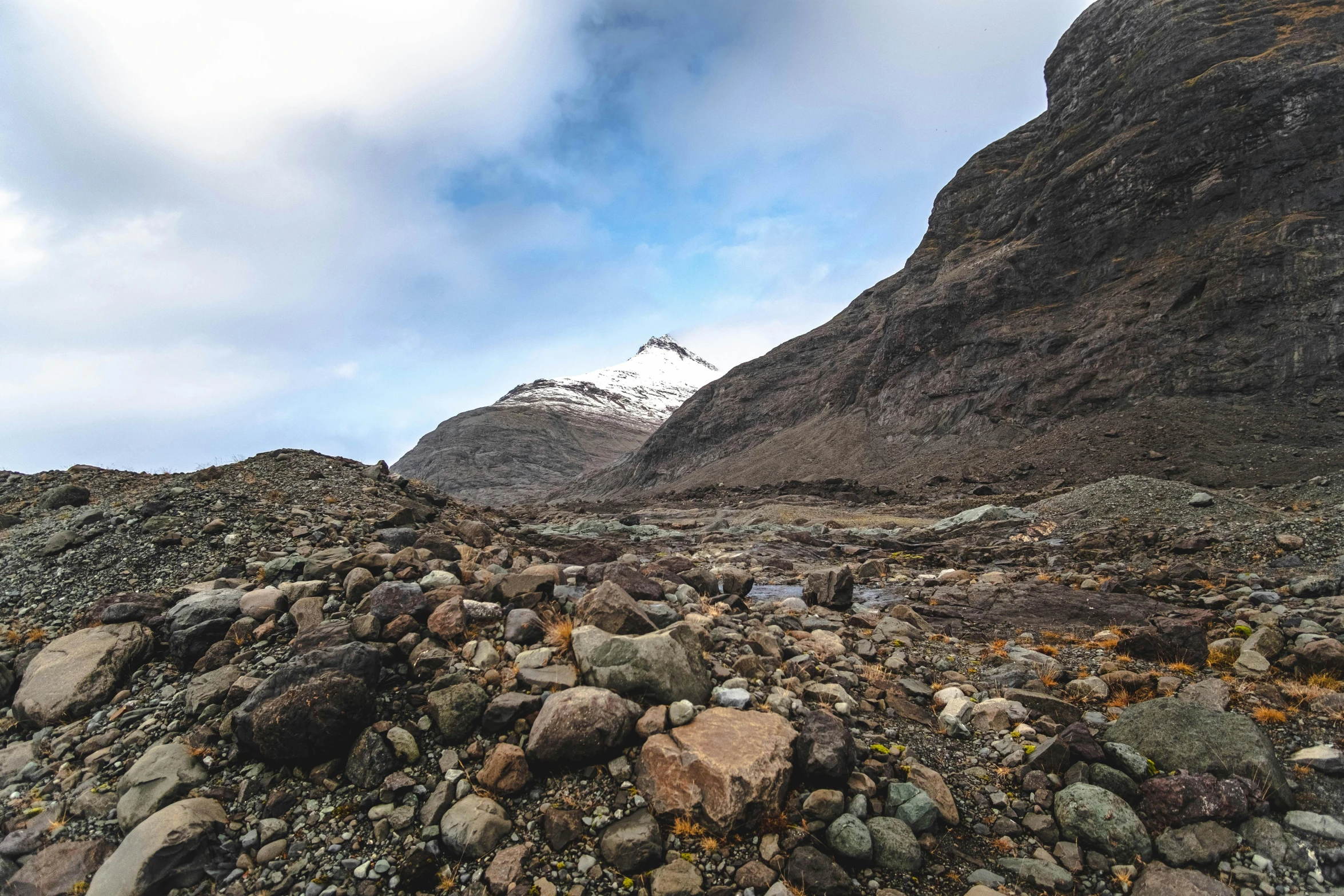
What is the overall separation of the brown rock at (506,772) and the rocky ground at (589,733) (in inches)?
0.8

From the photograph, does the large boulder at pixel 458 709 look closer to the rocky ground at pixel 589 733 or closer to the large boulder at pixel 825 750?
the rocky ground at pixel 589 733

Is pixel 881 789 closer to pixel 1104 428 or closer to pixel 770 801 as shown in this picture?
pixel 770 801

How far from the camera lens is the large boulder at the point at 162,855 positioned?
10.4 feet

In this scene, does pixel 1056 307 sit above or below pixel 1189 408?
above

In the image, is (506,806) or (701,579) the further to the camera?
(701,579)

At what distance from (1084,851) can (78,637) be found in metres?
8.39

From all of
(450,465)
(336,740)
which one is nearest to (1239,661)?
(336,740)

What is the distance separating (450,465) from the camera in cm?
11119

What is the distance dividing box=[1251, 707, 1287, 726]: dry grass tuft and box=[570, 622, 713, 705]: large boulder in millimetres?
4621

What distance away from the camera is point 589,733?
402 cm

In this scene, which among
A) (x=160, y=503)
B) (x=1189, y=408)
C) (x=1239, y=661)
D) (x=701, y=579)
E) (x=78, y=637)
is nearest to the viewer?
(x=78, y=637)

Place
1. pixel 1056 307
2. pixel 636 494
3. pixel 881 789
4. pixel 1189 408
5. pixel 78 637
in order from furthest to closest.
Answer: pixel 636 494 → pixel 1056 307 → pixel 1189 408 → pixel 78 637 → pixel 881 789

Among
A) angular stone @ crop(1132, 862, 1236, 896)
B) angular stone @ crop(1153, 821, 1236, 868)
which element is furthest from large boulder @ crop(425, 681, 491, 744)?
angular stone @ crop(1153, 821, 1236, 868)

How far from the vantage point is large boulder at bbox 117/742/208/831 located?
3670 millimetres
